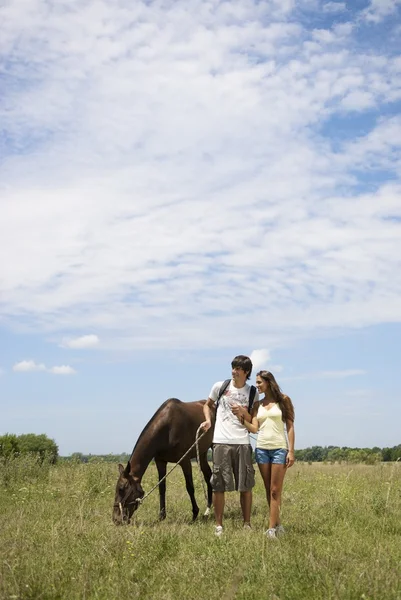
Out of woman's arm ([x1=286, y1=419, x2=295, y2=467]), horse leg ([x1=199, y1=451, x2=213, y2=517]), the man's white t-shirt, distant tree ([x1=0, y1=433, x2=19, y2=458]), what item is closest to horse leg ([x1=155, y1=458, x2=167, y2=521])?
horse leg ([x1=199, y1=451, x2=213, y2=517])

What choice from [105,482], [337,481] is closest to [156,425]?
[105,482]

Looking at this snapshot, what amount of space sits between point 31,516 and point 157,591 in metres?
5.08

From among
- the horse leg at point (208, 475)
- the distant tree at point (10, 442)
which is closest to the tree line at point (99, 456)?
the distant tree at point (10, 442)

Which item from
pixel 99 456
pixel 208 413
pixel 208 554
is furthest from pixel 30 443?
pixel 208 554

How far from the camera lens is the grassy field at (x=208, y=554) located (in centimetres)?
495

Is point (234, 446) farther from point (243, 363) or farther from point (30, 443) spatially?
point (30, 443)

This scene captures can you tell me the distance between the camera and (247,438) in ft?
26.2

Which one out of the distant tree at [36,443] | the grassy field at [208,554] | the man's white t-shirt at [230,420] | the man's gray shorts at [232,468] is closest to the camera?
the grassy field at [208,554]

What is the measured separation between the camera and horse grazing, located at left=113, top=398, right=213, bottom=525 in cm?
937

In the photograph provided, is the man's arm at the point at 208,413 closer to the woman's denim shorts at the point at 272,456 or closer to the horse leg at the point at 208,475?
the woman's denim shorts at the point at 272,456

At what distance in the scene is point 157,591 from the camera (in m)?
5.12

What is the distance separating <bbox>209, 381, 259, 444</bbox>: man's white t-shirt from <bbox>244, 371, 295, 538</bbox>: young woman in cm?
14

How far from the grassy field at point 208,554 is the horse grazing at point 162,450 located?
1.28ft

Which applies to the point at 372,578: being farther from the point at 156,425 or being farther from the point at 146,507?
the point at 146,507
